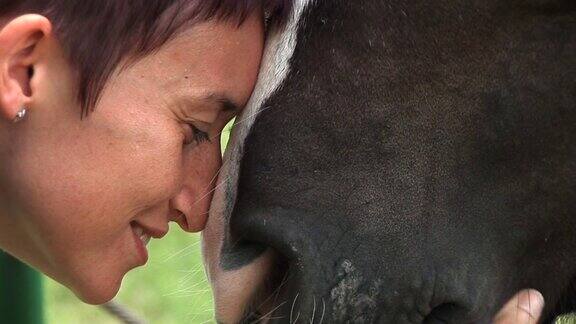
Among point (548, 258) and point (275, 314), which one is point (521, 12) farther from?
point (275, 314)

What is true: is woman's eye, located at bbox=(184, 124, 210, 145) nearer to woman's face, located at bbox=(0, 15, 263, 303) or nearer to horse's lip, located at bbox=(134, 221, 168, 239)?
woman's face, located at bbox=(0, 15, 263, 303)

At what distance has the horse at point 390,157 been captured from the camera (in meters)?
1.67

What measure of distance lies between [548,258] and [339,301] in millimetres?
315

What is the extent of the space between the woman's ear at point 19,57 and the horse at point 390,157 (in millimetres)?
312

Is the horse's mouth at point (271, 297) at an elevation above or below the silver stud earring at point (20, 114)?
below

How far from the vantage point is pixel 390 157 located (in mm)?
1673

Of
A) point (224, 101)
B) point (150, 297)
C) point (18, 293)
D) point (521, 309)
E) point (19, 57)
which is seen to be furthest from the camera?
point (150, 297)

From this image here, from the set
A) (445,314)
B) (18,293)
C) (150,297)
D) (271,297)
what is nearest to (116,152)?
(271,297)

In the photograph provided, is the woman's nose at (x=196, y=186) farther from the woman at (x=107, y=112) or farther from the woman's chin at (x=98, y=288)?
the woman's chin at (x=98, y=288)

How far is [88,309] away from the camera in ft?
13.3

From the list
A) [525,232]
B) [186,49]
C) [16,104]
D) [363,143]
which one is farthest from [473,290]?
[16,104]

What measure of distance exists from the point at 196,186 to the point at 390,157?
0.82 feet

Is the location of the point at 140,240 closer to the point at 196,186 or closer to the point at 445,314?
the point at 196,186

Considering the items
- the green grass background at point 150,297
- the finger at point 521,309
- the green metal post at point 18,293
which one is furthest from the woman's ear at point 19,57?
the green grass background at point 150,297
